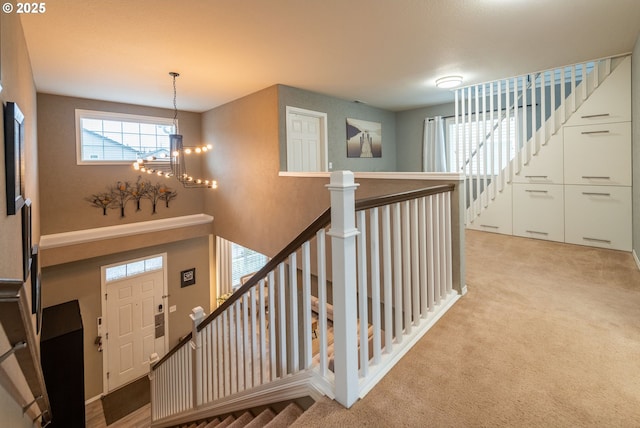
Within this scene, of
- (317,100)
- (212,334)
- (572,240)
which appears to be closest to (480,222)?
(572,240)

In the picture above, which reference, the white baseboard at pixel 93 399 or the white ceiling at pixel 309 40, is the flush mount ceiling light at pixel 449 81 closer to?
the white ceiling at pixel 309 40

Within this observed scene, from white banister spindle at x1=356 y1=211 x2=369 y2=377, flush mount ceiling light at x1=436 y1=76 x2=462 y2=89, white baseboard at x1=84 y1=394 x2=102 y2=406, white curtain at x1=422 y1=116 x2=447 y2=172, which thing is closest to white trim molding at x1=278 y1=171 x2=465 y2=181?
white banister spindle at x1=356 y1=211 x2=369 y2=377

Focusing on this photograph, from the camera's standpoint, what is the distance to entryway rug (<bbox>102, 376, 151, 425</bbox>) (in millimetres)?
5055

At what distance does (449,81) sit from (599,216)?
8.14 ft

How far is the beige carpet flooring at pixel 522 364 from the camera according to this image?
1434mm

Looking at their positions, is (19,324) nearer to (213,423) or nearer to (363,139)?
(213,423)

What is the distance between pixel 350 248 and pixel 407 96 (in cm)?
463

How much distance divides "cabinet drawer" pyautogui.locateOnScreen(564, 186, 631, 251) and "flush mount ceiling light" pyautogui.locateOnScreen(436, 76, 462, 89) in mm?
1961

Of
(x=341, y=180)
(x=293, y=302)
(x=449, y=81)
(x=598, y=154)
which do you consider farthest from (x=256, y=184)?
(x=598, y=154)

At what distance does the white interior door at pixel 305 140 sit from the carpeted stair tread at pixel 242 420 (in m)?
3.28

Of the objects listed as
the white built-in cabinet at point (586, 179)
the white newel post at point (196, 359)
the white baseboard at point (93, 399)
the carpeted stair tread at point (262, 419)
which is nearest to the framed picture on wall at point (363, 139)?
the white built-in cabinet at point (586, 179)

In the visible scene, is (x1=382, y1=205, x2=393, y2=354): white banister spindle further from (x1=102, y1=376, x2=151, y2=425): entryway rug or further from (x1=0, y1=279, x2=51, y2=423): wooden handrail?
(x1=102, y1=376, x2=151, y2=425): entryway rug

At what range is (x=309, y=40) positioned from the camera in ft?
9.89

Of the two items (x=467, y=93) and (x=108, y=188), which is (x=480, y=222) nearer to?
(x=467, y=93)
